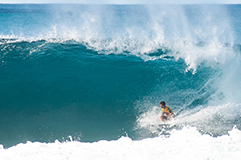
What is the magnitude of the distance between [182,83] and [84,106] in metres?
4.35

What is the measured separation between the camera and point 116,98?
7977mm

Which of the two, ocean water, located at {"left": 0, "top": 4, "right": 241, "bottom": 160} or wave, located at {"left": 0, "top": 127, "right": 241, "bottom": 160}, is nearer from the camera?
wave, located at {"left": 0, "top": 127, "right": 241, "bottom": 160}

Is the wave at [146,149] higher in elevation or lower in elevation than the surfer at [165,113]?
lower

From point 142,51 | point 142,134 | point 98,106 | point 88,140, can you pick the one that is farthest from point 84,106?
point 142,51

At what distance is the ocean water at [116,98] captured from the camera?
15.5 feet

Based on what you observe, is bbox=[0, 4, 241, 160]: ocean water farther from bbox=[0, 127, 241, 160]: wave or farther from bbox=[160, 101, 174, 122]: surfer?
bbox=[160, 101, 174, 122]: surfer

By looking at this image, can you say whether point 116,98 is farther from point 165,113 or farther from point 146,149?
point 146,149

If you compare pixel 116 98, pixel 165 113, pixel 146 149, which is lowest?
pixel 146 149

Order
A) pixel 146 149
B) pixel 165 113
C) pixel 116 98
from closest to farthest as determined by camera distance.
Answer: pixel 146 149 → pixel 165 113 → pixel 116 98

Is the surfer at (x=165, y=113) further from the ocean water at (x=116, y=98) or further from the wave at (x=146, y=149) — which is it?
the wave at (x=146, y=149)

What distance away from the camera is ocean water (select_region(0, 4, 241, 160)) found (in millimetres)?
4715

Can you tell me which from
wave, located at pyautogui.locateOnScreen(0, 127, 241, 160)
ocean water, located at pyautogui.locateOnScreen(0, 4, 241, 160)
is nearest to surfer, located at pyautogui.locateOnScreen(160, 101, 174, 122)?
ocean water, located at pyautogui.locateOnScreen(0, 4, 241, 160)

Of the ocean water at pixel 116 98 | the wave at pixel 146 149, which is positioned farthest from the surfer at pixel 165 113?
the wave at pixel 146 149

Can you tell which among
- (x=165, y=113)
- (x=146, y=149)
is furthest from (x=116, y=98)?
(x=146, y=149)
